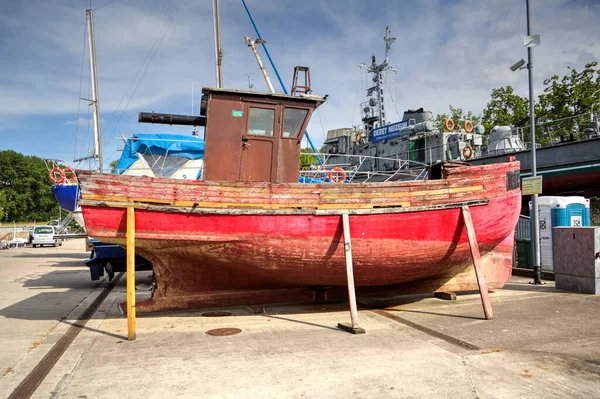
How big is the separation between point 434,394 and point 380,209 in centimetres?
361

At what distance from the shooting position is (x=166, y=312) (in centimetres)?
788

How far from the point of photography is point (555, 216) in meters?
11.8

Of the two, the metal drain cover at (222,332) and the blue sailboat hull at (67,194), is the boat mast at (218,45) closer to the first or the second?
the blue sailboat hull at (67,194)

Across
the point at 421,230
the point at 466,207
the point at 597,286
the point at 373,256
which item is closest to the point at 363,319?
the point at 373,256

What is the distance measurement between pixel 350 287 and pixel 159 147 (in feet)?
27.7

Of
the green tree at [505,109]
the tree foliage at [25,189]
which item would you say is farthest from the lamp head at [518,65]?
the tree foliage at [25,189]

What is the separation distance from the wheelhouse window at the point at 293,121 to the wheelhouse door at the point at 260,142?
14cm

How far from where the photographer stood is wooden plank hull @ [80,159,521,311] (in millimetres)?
6633

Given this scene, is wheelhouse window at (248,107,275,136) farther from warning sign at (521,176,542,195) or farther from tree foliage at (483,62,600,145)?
tree foliage at (483,62,600,145)

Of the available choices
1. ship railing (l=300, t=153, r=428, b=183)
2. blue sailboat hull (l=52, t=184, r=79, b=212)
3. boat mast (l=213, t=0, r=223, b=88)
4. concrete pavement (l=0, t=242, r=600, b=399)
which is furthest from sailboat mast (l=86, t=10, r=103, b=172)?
concrete pavement (l=0, t=242, r=600, b=399)

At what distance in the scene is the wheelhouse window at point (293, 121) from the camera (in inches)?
315

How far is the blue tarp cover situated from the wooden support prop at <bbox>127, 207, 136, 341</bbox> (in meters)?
6.67

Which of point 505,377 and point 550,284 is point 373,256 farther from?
point 550,284

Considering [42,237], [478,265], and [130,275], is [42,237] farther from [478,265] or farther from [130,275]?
[478,265]
